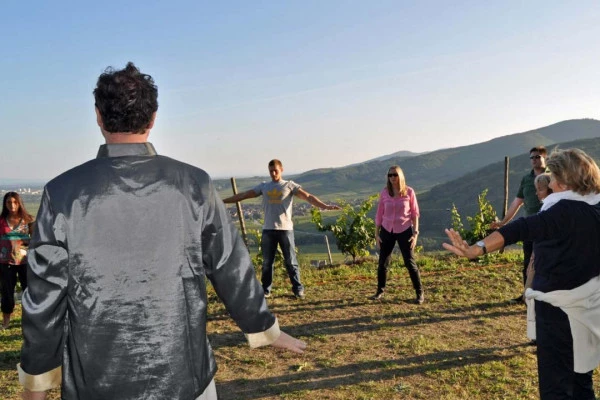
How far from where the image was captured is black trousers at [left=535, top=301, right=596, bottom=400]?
324 centimetres

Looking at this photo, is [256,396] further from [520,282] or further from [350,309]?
[520,282]

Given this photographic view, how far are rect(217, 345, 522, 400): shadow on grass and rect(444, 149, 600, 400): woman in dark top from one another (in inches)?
82.0

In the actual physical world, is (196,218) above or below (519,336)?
above

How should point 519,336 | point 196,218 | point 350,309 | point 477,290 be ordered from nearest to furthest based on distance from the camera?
point 196,218 → point 519,336 → point 350,309 → point 477,290

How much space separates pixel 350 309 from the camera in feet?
25.0

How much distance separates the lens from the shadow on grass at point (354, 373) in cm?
492

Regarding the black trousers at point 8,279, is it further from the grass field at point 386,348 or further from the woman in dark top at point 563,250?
the woman in dark top at point 563,250

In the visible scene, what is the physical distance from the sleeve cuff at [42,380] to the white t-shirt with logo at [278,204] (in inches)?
239

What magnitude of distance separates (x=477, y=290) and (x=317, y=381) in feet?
14.7

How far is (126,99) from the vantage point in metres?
1.90

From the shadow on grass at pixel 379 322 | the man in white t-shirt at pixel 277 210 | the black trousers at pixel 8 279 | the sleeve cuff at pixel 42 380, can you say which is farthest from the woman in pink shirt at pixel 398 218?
the sleeve cuff at pixel 42 380

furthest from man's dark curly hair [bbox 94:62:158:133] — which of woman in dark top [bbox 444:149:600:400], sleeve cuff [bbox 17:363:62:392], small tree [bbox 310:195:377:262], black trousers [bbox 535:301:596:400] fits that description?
small tree [bbox 310:195:377:262]

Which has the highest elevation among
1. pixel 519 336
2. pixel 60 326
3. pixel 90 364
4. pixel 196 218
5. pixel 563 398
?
pixel 196 218

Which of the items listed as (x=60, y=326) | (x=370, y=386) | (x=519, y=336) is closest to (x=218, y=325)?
(x=370, y=386)
